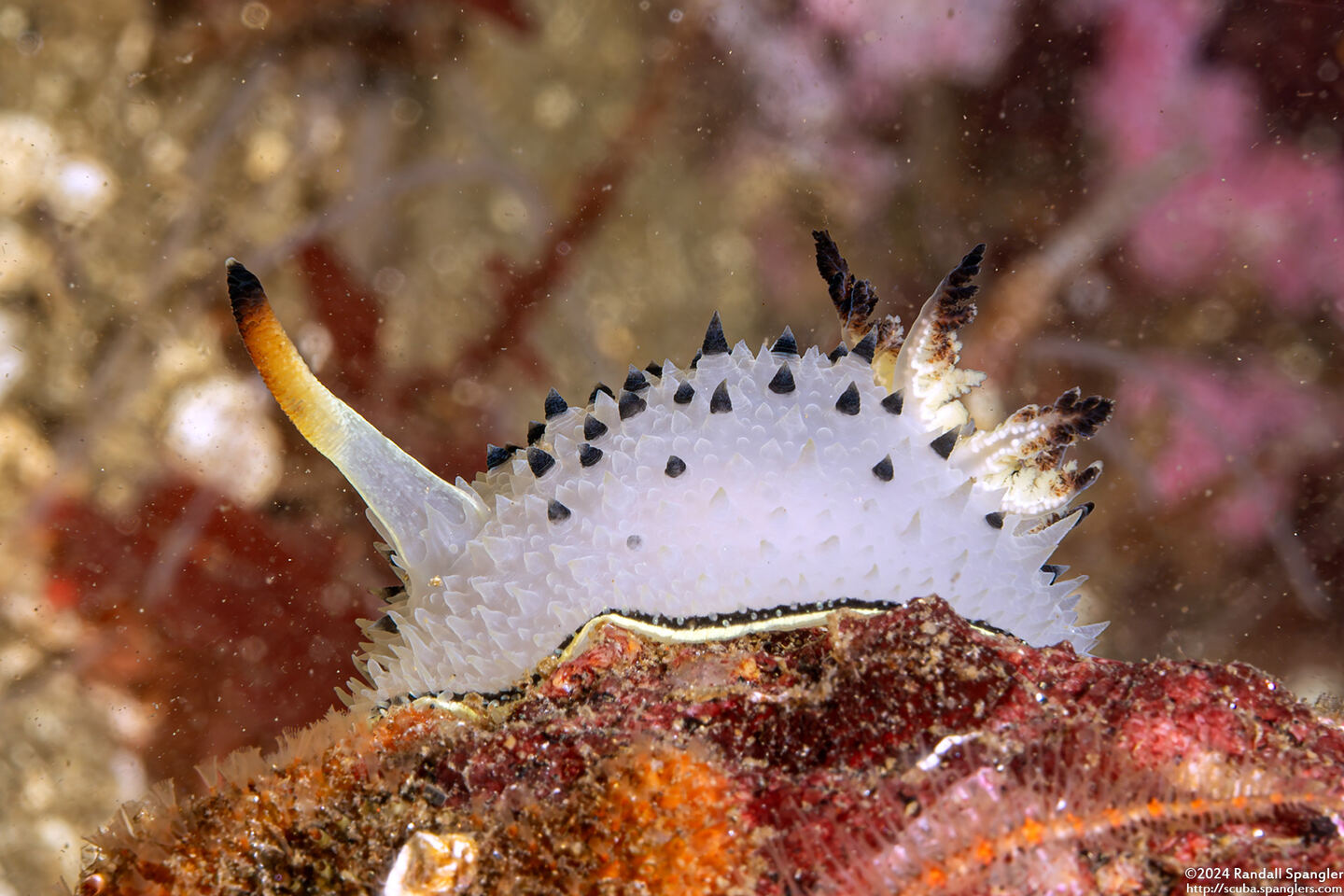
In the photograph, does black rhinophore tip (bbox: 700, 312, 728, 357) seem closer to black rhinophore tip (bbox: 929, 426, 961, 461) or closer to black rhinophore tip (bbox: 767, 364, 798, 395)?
black rhinophore tip (bbox: 767, 364, 798, 395)

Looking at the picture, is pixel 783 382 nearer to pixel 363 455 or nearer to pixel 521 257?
pixel 363 455

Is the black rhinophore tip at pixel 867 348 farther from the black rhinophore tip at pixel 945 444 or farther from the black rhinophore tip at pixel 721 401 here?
the black rhinophore tip at pixel 721 401

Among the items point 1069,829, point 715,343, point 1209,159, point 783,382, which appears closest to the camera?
point 1069,829

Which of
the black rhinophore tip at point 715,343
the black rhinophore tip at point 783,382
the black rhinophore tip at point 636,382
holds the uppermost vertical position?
the black rhinophore tip at point 715,343

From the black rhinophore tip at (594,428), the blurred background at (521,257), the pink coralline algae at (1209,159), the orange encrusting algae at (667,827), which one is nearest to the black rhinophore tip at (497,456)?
the black rhinophore tip at (594,428)

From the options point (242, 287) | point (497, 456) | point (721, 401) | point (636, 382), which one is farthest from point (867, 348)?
point (242, 287)

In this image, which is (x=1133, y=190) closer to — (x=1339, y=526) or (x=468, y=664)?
(x=1339, y=526)

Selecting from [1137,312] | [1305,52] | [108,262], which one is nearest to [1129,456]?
[1137,312]
